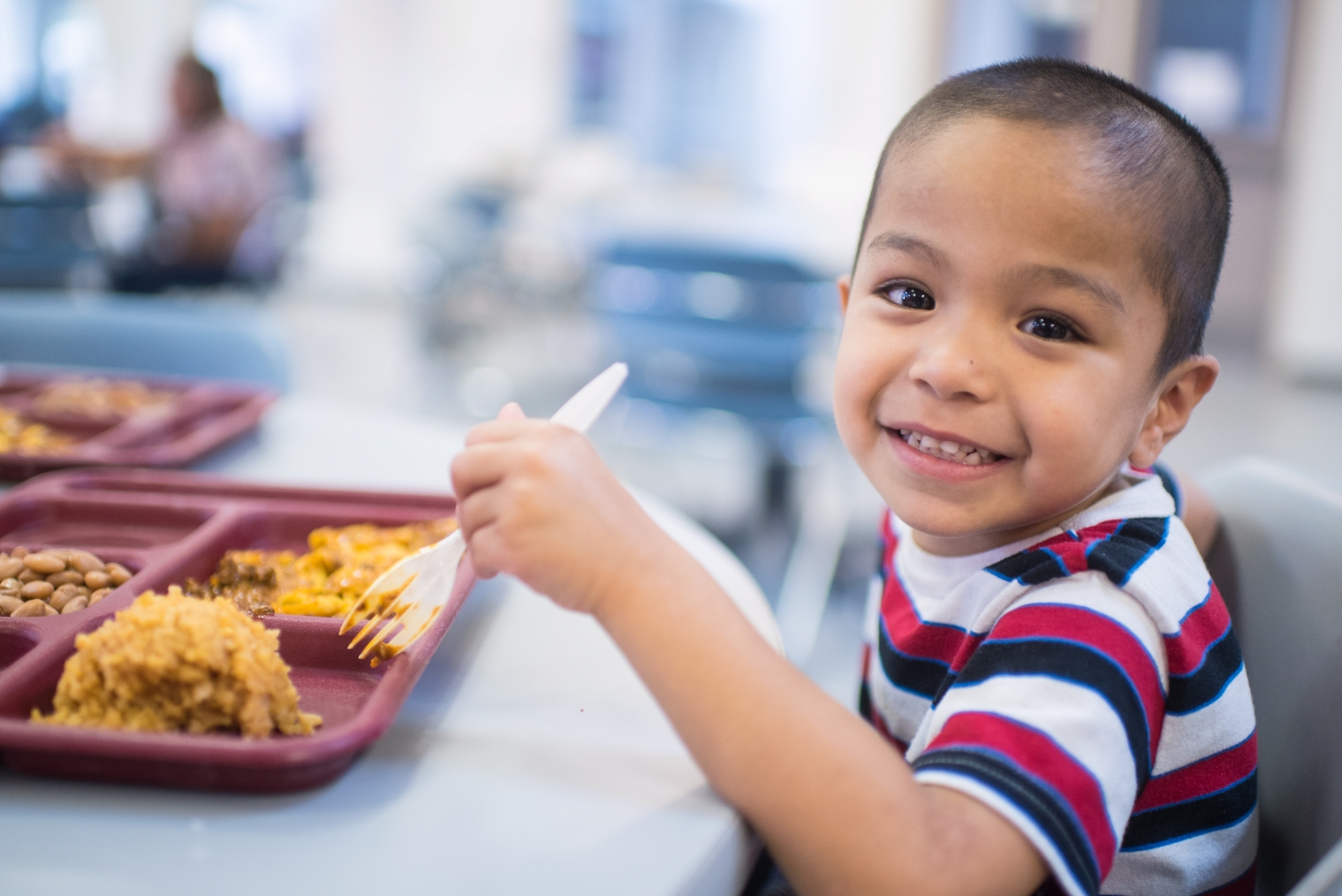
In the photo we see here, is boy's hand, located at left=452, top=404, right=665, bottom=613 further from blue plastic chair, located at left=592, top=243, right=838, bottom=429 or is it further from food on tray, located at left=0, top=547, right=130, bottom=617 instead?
blue plastic chair, located at left=592, top=243, right=838, bottom=429

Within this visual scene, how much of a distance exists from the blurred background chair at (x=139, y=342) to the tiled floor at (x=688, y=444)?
51.5 inches

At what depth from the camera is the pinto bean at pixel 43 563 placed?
673 mm

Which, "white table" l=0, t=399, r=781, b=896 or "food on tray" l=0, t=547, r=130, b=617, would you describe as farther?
"food on tray" l=0, t=547, r=130, b=617

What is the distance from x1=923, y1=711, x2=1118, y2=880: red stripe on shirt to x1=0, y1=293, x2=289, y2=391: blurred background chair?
1.44m

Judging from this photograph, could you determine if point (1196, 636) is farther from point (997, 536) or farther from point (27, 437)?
point (27, 437)

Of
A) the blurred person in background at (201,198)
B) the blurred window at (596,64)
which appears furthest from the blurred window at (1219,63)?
the blurred person in background at (201,198)

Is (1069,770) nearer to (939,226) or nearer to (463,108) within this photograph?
(939,226)

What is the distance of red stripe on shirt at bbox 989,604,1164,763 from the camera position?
1.85 feet

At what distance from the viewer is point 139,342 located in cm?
171

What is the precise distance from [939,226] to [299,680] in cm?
49

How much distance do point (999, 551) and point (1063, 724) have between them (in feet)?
0.66

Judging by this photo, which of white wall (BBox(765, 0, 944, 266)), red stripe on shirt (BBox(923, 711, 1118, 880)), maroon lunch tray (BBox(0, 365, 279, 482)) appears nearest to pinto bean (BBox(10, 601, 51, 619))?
maroon lunch tray (BBox(0, 365, 279, 482))

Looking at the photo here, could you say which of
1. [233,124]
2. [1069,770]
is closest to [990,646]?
[1069,770]

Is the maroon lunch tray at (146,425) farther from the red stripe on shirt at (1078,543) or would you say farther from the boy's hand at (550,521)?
the red stripe on shirt at (1078,543)
